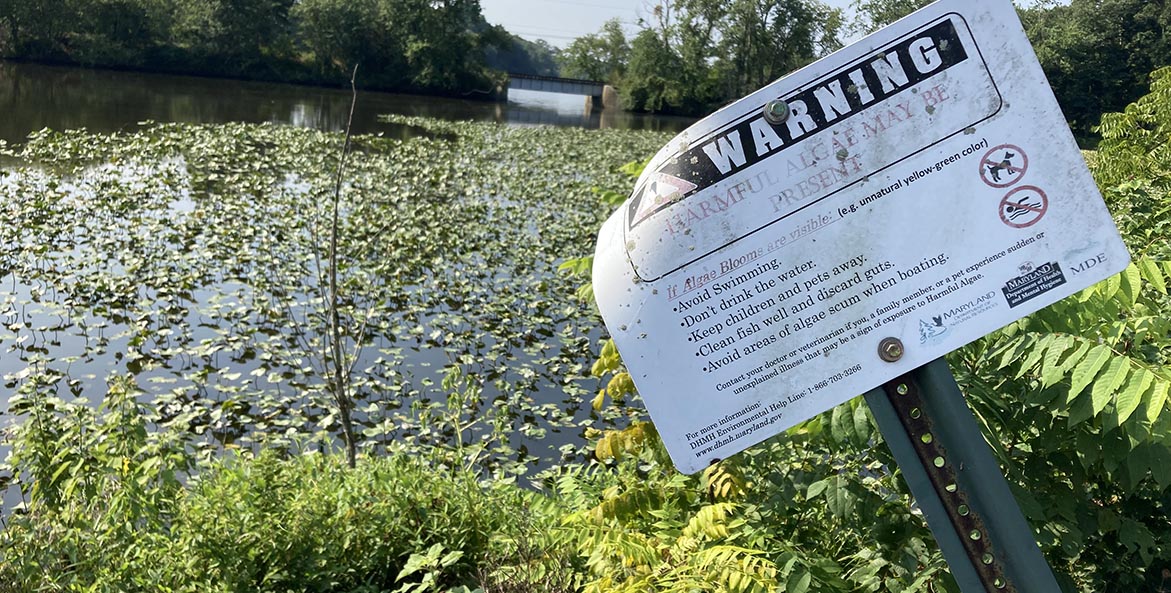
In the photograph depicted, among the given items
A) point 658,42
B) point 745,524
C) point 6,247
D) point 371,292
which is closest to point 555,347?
point 371,292

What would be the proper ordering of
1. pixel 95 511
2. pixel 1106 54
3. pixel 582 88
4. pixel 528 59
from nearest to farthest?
pixel 95 511 → pixel 1106 54 → pixel 582 88 → pixel 528 59

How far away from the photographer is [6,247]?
9180mm

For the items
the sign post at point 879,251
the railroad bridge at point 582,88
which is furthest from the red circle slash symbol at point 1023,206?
the railroad bridge at point 582,88

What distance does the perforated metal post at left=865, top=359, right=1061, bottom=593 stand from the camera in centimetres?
119

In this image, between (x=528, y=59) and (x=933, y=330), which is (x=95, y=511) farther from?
(x=528, y=59)

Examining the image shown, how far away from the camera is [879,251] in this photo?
1180mm

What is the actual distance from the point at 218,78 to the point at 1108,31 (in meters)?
45.4

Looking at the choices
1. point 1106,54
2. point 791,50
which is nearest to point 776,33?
point 791,50

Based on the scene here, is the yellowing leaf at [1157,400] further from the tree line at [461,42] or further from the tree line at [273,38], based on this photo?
the tree line at [273,38]

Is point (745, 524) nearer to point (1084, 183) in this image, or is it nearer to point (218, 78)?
point (1084, 183)

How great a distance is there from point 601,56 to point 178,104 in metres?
46.2

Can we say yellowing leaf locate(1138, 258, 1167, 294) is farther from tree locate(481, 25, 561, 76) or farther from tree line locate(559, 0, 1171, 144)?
tree locate(481, 25, 561, 76)

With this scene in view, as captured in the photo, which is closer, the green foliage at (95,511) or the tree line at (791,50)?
the green foliage at (95,511)

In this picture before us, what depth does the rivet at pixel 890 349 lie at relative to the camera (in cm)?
118
